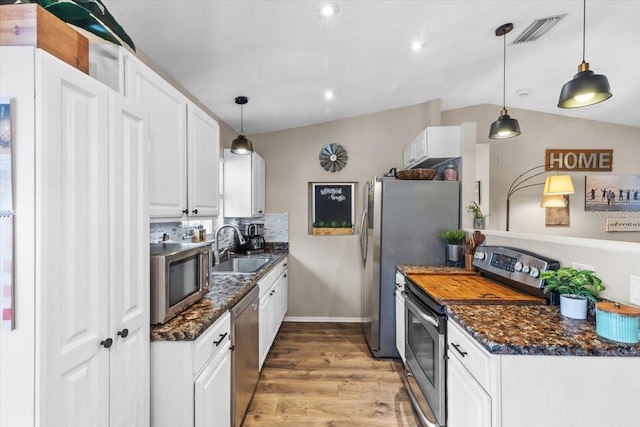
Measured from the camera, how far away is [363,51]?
2.38 meters

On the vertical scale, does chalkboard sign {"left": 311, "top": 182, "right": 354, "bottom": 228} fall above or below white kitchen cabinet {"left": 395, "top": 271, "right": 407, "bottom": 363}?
above

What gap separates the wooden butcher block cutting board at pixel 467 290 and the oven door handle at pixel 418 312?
0.41 ft

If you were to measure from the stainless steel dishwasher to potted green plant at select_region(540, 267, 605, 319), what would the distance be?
1694mm

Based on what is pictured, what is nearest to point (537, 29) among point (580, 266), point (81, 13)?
point (580, 266)

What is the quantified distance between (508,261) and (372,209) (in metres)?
1.38

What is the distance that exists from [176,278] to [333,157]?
288 centimetres

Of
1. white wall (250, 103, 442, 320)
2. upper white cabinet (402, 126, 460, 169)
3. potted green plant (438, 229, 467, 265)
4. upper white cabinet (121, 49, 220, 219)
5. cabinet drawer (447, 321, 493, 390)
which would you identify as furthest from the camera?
white wall (250, 103, 442, 320)

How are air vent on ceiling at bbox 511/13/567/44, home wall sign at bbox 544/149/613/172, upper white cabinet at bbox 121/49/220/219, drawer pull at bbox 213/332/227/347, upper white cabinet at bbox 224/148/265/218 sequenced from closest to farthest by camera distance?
upper white cabinet at bbox 121/49/220/219, drawer pull at bbox 213/332/227/347, air vent on ceiling at bbox 511/13/567/44, upper white cabinet at bbox 224/148/265/218, home wall sign at bbox 544/149/613/172

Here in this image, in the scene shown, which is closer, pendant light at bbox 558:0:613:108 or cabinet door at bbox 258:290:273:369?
pendant light at bbox 558:0:613:108

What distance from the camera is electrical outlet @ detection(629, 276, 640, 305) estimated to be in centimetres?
131

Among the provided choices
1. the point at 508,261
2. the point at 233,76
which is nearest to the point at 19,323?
the point at 233,76

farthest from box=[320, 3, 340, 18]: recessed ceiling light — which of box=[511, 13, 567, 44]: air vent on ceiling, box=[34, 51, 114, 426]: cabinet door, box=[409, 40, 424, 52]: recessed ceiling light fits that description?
box=[511, 13, 567, 44]: air vent on ceiling

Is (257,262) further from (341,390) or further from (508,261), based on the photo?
(508,261)

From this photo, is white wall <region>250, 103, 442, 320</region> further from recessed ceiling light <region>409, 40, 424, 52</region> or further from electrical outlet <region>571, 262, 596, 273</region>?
electrical outlet <region>571, 262, 596, 273</region>
